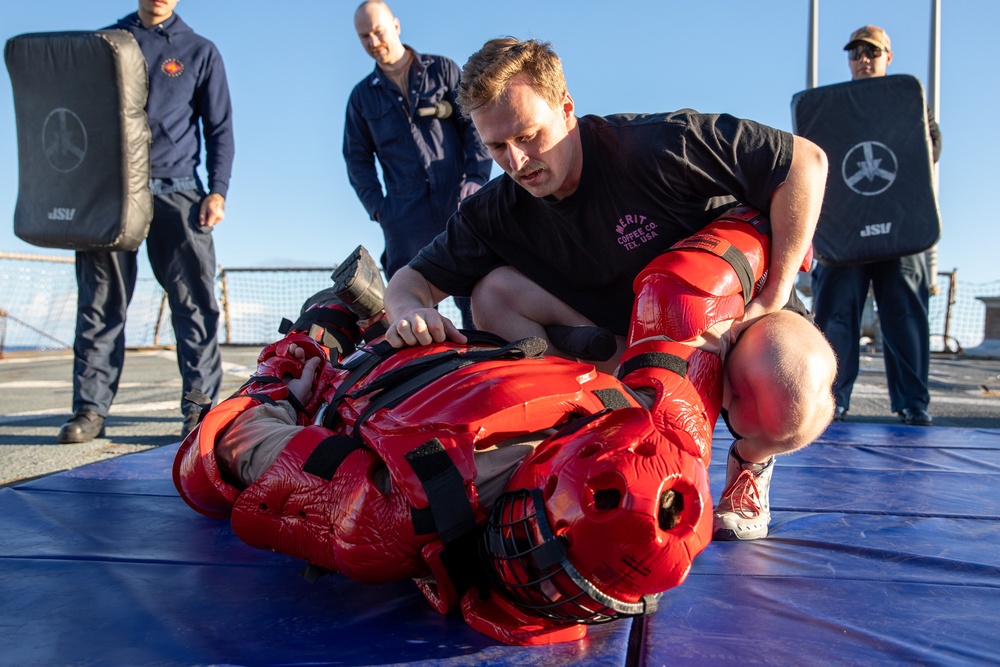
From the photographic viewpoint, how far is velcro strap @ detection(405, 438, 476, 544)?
4.35ft

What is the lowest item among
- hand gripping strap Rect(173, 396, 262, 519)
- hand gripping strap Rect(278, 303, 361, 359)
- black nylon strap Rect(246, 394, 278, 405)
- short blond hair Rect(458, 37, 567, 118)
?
hand gripping strap Rect(173, 396, 262, 519)

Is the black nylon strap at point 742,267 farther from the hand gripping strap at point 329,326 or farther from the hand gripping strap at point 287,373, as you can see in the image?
the hand gripping strap at point 329,326

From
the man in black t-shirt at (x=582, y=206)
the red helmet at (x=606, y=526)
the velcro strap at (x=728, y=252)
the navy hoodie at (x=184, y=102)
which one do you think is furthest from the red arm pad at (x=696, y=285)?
the navy hoodie at (x=184, y=102)

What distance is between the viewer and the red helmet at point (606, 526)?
1.13 meters

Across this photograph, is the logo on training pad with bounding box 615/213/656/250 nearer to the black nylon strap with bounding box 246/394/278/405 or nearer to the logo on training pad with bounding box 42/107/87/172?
the black nylon strap with bounding box 246/394/278/405

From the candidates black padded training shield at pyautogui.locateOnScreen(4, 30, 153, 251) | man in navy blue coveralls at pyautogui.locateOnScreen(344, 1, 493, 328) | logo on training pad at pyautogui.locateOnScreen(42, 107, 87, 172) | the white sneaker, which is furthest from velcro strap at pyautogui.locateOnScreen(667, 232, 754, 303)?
logo on training pad at pyautogui.locateOnScreen(42, 107, 87, 172)

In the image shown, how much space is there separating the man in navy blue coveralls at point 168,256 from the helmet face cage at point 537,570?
9.35 feet

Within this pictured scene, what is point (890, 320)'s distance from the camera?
4262 millimetres

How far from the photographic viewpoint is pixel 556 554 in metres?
1.16

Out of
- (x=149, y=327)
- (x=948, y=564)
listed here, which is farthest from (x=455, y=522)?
(x=149, y=327)

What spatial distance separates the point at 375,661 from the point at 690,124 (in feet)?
5.07

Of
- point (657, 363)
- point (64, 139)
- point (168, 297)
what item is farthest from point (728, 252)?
point (64, 139)

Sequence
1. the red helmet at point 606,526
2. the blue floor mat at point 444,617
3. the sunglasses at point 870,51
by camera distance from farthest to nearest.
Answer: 1. the sunglasses at point 870,51
2. the blue floor mat at point 444,617
3. the red helmet at point 606,526

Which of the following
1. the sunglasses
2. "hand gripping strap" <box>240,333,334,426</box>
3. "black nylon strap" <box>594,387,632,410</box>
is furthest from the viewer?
the sunglasses
